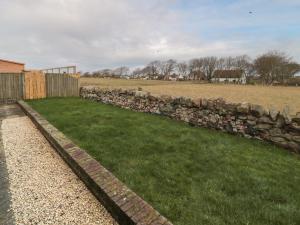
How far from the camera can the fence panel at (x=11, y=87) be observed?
1438 centimetres

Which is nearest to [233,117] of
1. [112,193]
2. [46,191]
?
[112,193]

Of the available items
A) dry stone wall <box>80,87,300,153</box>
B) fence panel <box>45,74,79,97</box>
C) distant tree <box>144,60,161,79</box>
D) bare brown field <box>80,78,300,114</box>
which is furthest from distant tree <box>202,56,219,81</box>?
dry stone wall <box>80,87,300,153</box>

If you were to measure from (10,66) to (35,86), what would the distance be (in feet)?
37.4

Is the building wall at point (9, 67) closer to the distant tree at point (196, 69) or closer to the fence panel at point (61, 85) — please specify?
the fence panel at point (61, 85)

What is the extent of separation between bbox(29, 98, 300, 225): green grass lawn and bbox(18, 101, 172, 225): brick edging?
0.81 feet

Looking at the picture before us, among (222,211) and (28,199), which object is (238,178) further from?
(28,199)

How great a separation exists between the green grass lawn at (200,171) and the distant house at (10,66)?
2071cm

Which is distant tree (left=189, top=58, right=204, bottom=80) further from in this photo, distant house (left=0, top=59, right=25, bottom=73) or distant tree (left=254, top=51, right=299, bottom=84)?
distant house (left=0, top=59, right=25, bottom=73)

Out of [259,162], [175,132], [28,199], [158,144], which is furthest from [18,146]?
[259,162]

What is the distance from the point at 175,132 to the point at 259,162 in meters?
2.31

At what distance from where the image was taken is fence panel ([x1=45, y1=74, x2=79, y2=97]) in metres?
15.7

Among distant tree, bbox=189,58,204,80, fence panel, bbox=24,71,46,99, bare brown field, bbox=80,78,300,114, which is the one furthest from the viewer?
distant tree, bbox=189,58,204,80

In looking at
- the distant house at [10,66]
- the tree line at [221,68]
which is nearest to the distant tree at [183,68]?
the tree line at [221,68]

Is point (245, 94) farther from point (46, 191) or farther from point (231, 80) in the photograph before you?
point (231, 80)
